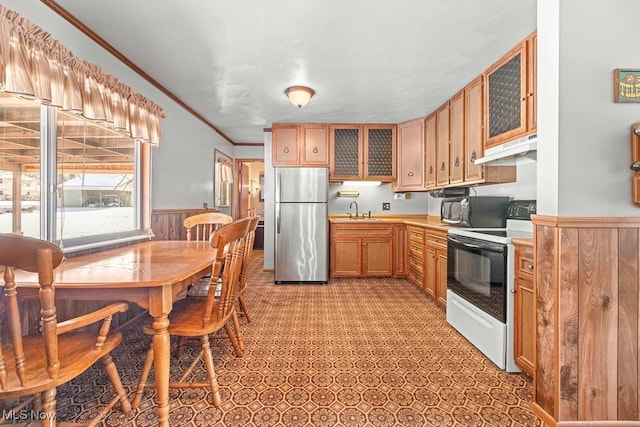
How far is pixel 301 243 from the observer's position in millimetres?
4234

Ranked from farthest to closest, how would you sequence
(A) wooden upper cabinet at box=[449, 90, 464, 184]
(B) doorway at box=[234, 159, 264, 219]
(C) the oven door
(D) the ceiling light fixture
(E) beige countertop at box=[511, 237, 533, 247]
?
(B) doorway at box=[234, 159, 264, 219] < (A) wooden upper cabinet at box=[449, 90, 464, 184] < (D) the ceiling light fixture < (C) the oven door < (E) beige countertop at box=[511, 237, 533, 247]

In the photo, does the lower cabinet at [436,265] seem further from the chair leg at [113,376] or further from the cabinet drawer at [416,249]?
the chair leg at [113,376]

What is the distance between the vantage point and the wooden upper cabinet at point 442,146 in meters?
3.54

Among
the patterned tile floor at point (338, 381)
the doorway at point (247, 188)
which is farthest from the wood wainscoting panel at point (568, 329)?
the doorway at point (247, 188)

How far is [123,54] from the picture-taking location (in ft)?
8.22

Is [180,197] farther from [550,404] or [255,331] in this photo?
[550,404]

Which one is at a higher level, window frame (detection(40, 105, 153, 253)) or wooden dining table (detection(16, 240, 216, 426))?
window frame (detection(40, 105, 153, 253))

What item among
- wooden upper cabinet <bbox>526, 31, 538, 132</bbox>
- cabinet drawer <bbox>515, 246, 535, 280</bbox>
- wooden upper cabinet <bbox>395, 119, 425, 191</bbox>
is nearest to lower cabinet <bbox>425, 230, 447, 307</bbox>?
wooden upper cabinet <bbox>395, 119, 425, 191</bbox>

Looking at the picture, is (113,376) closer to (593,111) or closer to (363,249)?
(593,111)

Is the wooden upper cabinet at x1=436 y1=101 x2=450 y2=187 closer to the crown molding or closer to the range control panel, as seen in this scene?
the range control panel

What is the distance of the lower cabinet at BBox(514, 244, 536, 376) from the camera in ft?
6.01

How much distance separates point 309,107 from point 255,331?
267 cm

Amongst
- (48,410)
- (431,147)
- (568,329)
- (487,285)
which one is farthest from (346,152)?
(48,410)

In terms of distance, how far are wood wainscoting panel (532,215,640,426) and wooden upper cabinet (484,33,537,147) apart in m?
1.04
